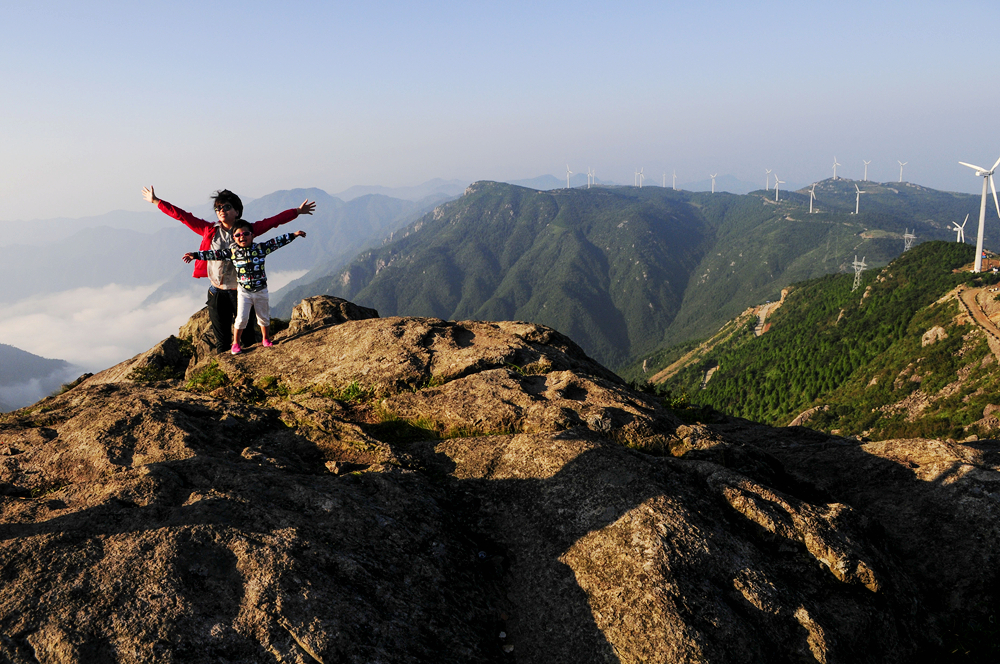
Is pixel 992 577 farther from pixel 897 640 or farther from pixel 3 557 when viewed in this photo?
pixel 3 557

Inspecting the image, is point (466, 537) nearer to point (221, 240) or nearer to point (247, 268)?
point (247, 268)

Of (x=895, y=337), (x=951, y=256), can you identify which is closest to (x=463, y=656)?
(x=895, y=337)

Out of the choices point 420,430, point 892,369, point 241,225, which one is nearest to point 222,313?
point 241,225

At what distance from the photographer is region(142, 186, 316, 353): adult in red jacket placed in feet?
52.1

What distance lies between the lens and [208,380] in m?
15.1

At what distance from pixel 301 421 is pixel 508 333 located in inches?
320

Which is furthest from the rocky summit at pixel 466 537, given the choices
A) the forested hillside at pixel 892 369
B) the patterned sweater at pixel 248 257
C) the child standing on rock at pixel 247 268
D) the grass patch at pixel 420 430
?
the forested hillside at pixel 892 369

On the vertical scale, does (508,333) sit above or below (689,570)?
above

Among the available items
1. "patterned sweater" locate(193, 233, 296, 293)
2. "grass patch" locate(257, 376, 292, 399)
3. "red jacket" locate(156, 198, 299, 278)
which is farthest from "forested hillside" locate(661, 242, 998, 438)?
"red jacket" locate(156, 198, 299, 278)

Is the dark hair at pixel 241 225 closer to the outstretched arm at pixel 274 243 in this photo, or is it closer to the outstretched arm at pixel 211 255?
the outstretched arm at pixel 274 243

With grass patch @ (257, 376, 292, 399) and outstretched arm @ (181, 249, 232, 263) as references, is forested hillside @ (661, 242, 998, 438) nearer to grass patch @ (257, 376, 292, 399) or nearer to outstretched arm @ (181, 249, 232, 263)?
grass patch @ (257, 376, 292, 399)

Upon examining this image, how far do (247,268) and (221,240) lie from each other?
1261mm

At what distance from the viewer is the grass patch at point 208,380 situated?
48.6 ft

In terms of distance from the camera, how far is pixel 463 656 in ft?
22.1
